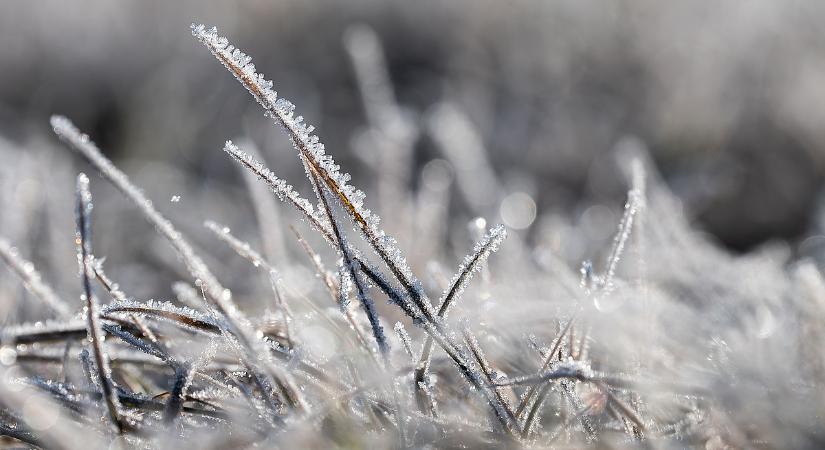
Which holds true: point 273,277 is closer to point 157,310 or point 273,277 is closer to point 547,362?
point 157,310

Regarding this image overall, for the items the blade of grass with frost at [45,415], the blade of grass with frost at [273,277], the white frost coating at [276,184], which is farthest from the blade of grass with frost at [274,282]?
the blade of grass with frost at [45,415]

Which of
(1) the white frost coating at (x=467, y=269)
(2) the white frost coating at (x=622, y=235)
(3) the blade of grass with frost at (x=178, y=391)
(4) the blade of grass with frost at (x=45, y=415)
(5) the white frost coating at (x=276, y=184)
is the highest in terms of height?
(2) the white frost coating at (x=622, y=235)

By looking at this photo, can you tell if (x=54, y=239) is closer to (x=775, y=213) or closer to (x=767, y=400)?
(x=767, y=400)

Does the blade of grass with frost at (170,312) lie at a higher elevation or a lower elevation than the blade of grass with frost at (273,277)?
lower

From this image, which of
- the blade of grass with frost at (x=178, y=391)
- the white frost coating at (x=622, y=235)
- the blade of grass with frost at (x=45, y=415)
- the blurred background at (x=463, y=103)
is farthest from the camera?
the blurred background at (x=463, y=103)

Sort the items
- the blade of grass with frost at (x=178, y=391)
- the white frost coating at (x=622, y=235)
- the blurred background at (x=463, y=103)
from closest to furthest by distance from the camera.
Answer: the blade of grass with frost at (x=178, y=391) → the white frost coating at (x=622, y=235) → the blurred background at (x=463, y=103)

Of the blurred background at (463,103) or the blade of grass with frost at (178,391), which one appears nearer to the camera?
the blade of grass with frost at (178,391)

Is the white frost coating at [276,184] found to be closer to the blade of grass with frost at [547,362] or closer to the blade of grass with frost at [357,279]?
the blade of grass with frost at [357,279]

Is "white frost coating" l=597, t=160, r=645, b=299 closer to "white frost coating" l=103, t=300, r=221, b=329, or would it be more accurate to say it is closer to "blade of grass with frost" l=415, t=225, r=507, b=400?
"blade of grass with frost" l=415, t=225, r=507, b=400
